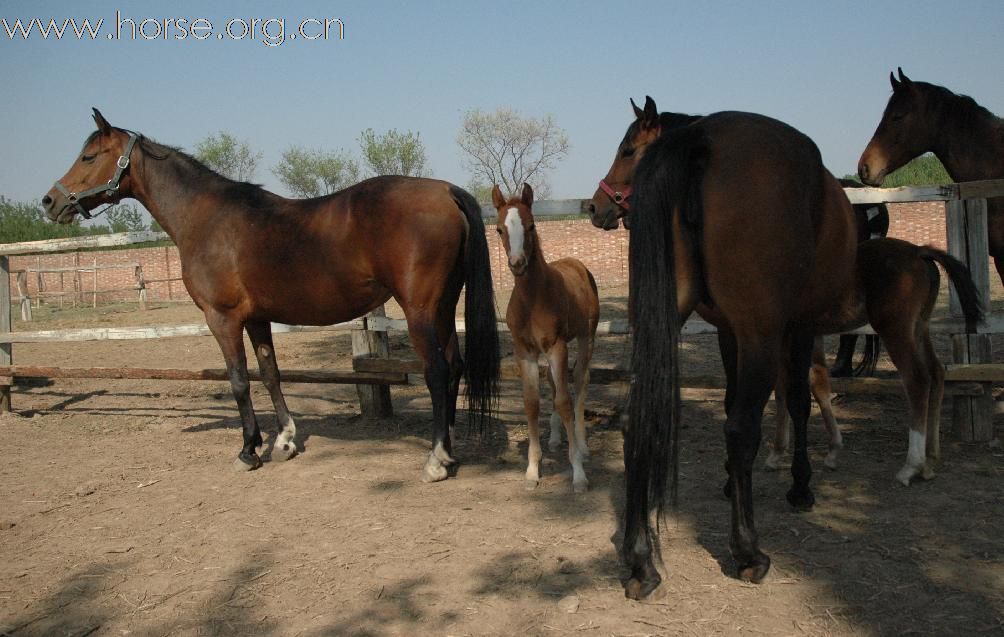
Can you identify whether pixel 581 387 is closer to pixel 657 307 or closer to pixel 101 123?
pixel 657 307

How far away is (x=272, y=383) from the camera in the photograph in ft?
18.8

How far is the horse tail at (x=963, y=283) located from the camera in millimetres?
4211

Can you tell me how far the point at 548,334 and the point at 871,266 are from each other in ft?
6.10

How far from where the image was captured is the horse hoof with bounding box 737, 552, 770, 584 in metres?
2.94

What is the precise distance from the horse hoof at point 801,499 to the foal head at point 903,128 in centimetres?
283

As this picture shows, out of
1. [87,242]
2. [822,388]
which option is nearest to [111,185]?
[87,242]

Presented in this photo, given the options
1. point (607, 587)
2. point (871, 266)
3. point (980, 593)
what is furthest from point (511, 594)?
point (871, 266)

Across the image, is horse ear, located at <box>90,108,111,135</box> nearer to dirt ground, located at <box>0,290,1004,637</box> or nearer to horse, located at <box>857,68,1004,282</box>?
dirt ground, located at <box>0,290,1004,637</box>

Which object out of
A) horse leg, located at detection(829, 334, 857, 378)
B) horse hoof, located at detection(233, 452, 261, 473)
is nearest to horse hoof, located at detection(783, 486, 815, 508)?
horse leg, located at detection(829, 334, 857, 378)

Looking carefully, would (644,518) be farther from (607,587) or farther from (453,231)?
(453,231)

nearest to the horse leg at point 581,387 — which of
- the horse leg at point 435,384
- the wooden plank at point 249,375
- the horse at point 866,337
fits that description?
the horse leg at point 435,384

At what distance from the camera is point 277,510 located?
4.32 metres

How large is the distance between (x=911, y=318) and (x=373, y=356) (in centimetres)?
421

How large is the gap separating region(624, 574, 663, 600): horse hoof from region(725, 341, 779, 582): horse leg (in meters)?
0.38
